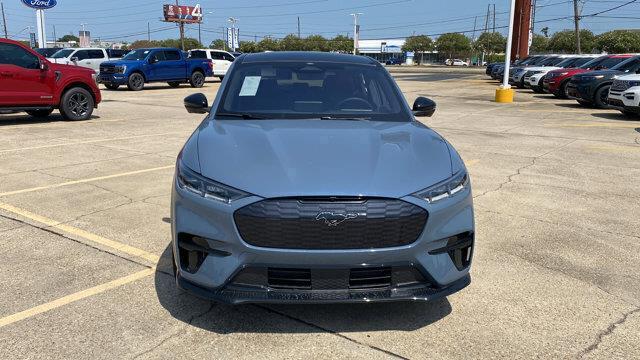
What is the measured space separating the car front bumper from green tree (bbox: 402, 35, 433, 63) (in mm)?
124469

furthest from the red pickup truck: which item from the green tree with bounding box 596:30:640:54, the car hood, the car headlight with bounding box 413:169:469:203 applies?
the green tree with bounding box 596:30:640:54

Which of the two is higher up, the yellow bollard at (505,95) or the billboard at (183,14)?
the billboard at (183,14)

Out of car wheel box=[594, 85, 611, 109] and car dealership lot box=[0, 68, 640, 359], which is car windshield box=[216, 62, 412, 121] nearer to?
car dealership lot box=[0, 68, 640, 359]

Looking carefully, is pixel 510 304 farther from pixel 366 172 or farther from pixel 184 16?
pixel 184 16

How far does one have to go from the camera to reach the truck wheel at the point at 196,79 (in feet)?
85.2

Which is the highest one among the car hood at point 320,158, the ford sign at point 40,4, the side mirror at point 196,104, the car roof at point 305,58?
the ford sign at point 40,4

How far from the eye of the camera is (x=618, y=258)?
4.24 meters

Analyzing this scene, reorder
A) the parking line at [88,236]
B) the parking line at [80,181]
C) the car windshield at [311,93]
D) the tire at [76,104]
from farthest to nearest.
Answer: the tire at [76,104], the parking line at [80,181], the parking line at [88,236], the car windshield at [311,93]

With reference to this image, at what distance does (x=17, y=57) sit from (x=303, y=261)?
1123cm

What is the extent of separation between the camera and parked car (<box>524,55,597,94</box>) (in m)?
21.6

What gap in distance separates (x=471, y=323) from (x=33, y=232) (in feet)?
12.7

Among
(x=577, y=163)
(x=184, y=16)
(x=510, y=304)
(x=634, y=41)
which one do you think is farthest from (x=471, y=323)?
(x=634, y=41)

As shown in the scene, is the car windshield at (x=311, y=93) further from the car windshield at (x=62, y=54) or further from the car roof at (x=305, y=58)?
the car windshield at (x=62, y=54)

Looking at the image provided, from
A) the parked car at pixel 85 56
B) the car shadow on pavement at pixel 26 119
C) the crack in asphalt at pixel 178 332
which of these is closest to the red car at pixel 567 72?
the car shadow on pavement at pixel 26 119
